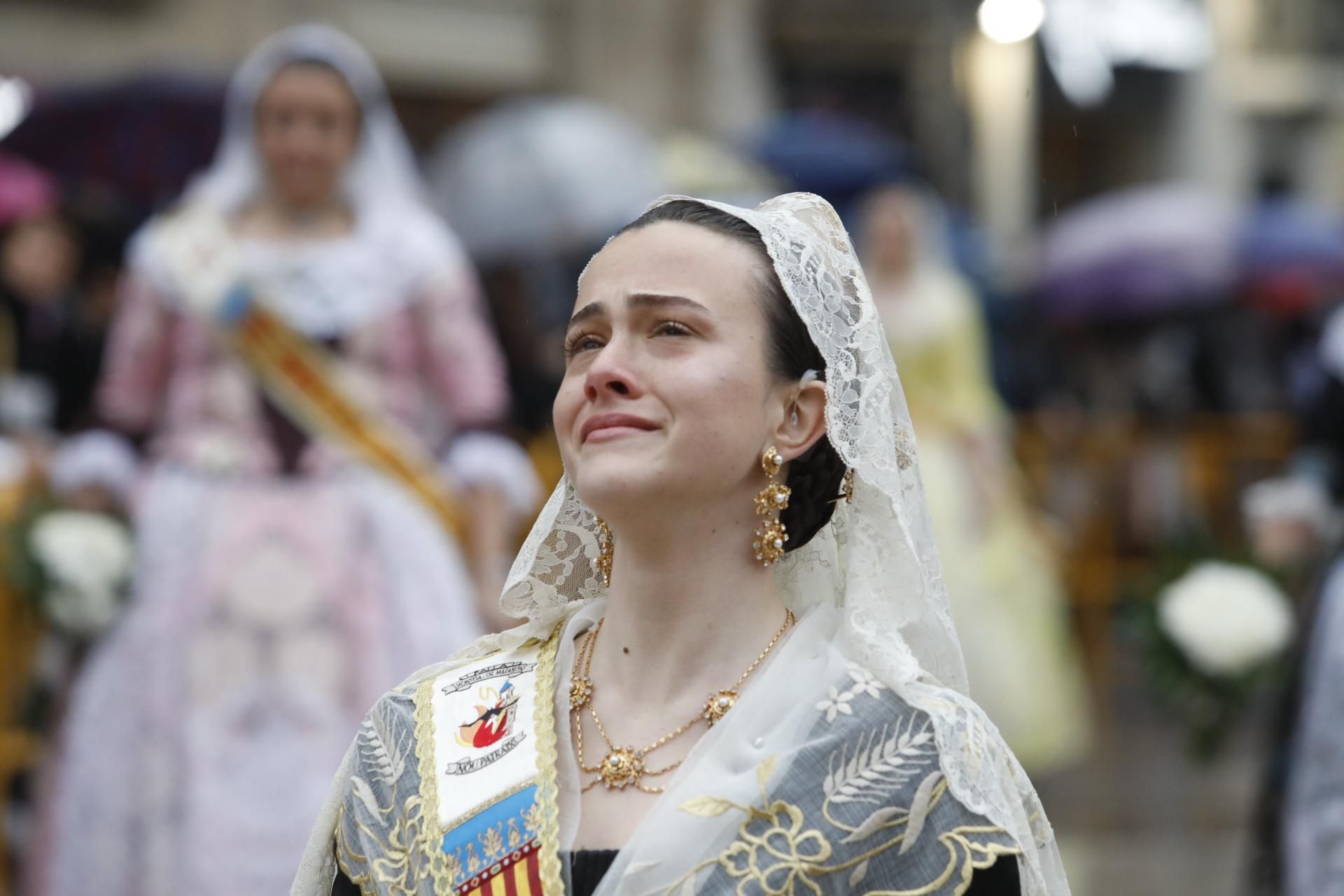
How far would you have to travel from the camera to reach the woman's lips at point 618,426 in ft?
7.09

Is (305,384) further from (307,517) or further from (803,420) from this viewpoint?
(803,420)

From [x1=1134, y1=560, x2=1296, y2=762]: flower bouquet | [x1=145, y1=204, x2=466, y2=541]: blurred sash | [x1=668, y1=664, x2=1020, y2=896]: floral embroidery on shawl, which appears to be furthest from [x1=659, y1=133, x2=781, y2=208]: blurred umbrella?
[x1=668, y1=664, x2=1020, y2=896]: floral embroidery on shawl

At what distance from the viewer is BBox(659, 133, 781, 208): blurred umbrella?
10453 millimetres

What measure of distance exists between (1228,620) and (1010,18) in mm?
6342

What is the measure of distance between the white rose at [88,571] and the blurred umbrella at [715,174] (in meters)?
5.42

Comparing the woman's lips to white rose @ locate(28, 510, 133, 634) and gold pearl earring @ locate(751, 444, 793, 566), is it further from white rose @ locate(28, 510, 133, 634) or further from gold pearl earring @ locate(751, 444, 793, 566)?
white rose @ locate(28, 510, 133, 634)

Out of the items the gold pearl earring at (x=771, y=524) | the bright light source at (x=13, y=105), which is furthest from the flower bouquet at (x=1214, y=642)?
the bright light source at (x=13, y=105)

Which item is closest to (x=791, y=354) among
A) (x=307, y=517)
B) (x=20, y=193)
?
(x=307, y=517)

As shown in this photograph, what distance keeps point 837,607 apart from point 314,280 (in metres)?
2.71

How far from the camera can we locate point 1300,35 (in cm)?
2017

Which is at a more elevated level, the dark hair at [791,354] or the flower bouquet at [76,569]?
the flower bouquet at [76,569]

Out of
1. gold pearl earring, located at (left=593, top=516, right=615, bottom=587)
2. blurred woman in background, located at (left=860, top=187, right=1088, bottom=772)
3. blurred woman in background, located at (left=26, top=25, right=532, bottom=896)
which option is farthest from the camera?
blurred woman in background, located at (left=860, top=187, right=1088, bottom=772)

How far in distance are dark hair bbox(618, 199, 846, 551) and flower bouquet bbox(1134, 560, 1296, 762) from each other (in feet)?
10.1

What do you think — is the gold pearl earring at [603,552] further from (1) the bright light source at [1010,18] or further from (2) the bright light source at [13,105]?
(2) the bright light source at [13,105]
